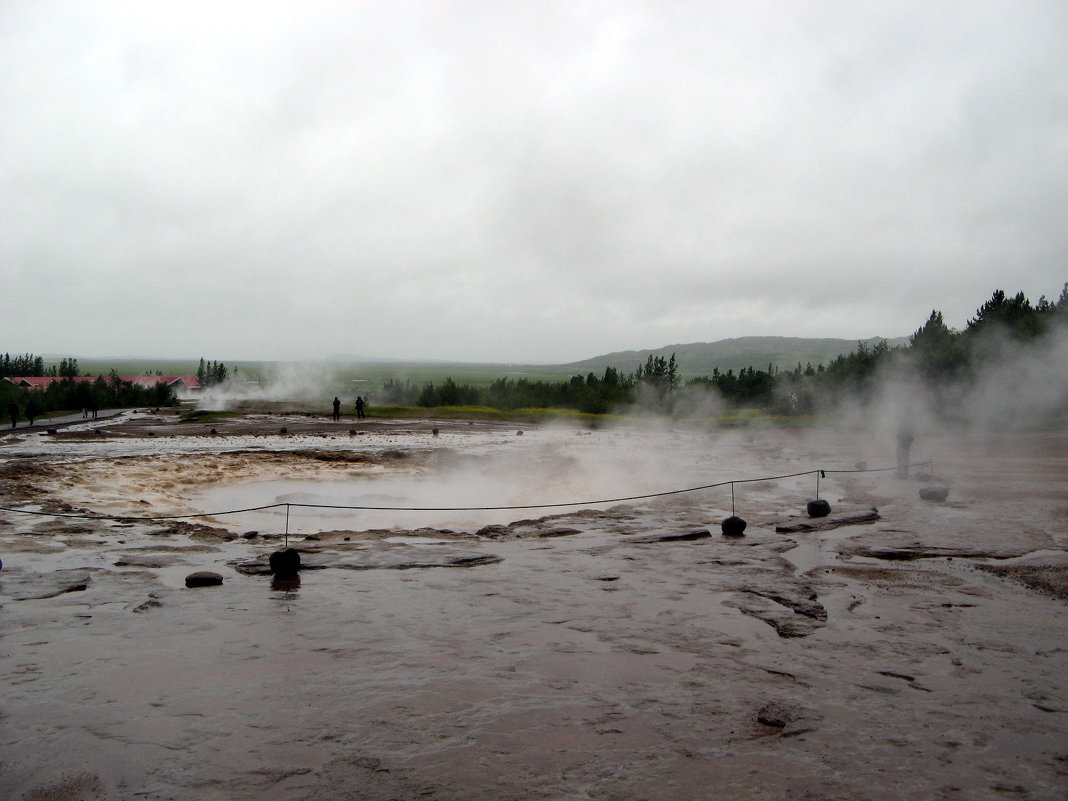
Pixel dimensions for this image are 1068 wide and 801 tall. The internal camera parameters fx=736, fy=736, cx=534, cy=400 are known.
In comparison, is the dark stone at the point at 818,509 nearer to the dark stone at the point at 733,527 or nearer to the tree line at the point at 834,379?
the dark stone at the point at 733,527

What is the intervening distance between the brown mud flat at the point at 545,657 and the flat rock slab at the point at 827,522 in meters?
0.10

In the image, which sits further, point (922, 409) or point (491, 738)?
point (922, 409)

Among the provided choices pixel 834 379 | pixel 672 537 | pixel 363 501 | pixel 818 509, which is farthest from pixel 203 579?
pixel 834 379

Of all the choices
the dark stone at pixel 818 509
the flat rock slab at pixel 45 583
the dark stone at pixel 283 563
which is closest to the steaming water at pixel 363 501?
the dark stone at pixel 283 563

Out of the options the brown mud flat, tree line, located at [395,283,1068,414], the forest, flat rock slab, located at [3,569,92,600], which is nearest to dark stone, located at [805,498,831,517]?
the brown mud flat

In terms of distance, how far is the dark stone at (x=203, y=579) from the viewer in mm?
9641

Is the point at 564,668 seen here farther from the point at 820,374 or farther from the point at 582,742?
the point at 820,374

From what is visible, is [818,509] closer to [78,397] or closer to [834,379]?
[834,379]

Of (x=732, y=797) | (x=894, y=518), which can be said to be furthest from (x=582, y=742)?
(x=894, y=518)

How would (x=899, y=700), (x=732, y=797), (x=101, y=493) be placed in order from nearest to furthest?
(x=732, y=797), (x=899, y=700), (x=101, y=493)

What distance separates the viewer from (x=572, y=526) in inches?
568

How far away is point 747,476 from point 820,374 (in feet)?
111

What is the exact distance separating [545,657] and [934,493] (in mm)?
12339

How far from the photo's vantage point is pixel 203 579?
381 inches
